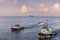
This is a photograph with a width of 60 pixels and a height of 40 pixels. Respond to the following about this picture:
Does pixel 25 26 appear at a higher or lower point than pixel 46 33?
higher

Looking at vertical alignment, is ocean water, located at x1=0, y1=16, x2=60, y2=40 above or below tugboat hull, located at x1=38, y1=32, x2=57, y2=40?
above

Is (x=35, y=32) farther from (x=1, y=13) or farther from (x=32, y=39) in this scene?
(x=1, y=13)

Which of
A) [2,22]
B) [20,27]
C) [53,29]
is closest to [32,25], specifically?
[20,27]

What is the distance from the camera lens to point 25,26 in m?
3.15

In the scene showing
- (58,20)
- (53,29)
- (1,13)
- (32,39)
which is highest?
(1,13)

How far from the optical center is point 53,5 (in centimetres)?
309

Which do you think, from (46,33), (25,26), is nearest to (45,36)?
(46,33)

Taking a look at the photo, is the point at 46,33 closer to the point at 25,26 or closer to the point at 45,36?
the point at 45,36

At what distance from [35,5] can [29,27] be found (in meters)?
0.53

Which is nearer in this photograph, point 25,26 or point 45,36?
point 45,36

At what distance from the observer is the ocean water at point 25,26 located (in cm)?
307

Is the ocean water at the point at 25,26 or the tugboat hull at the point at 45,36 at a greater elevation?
the ocean water at the point at 25,26

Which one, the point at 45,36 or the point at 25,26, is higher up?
the point at 25,26

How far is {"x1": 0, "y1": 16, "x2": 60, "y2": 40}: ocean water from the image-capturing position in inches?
121
